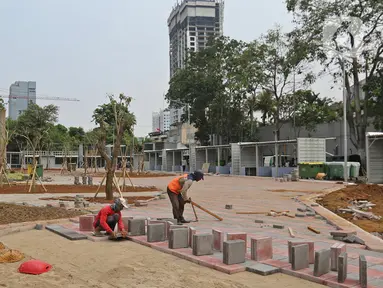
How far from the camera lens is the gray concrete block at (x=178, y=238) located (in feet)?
22.1

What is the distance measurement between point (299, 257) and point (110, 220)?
3723mm

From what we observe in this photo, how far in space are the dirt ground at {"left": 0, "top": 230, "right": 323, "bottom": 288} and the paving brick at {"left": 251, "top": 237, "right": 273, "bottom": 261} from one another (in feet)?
1.91

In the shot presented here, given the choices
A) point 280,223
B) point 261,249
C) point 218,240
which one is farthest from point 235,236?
point 280,223

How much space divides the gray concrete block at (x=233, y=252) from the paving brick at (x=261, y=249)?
0.69 feet

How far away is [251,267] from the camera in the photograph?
5500 millimetres

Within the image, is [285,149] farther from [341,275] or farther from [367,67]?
[341,275]

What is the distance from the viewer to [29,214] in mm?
10391

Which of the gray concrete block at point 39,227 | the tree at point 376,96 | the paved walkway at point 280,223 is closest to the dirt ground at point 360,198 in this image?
the paved walkway at point 280,223

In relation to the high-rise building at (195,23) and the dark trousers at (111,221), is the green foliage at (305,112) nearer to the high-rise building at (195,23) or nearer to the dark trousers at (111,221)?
the high-rise building at (195,23)

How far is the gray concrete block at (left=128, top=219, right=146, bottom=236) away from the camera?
787cm

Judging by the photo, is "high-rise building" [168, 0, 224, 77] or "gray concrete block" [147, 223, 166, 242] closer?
"gray concrete block" [147, 223, 166, 242]

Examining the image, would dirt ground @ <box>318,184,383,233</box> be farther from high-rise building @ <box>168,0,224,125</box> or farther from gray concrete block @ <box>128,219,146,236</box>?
high-rise building @ <box>168,0,224,125</box>

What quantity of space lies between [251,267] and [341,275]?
1.14m

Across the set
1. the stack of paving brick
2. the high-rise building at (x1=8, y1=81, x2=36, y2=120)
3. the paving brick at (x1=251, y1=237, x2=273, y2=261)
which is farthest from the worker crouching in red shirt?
the high-rise building at (x1=8, y1=81, x2=36, y2=120)
